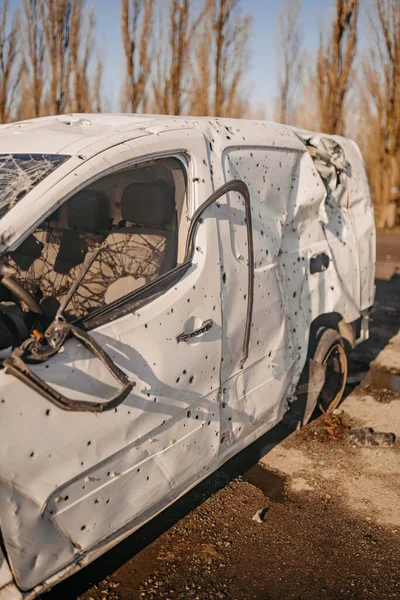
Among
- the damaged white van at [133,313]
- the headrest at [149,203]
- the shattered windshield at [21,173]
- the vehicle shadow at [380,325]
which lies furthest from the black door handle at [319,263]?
the shattered windshield at [21,173]

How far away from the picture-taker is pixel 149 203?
2895 millimetres

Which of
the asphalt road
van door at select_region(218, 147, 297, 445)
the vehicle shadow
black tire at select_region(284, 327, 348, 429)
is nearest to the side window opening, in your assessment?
van door at select_region(218, 147, 297, 445)

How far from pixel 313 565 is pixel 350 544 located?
0.90ft

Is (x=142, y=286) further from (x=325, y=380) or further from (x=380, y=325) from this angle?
(x=380, y=325)

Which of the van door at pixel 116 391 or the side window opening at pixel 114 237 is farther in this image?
the side window opening at pixel 114 237

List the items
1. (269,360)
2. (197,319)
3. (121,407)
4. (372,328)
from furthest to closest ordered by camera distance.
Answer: (372,328)
(269,360)
(197,319)
(121,407)

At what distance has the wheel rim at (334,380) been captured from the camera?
14.5ft

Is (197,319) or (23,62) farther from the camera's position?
(23,62)

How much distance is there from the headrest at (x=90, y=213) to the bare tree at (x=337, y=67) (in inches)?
481

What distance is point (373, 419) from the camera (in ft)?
14.7

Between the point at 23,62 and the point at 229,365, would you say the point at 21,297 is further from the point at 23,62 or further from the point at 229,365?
the point at 23,62

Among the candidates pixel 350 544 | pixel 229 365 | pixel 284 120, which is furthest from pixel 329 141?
pixel 284 120

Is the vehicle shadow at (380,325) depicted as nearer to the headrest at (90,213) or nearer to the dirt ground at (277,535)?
the dirt ground at (277,535)

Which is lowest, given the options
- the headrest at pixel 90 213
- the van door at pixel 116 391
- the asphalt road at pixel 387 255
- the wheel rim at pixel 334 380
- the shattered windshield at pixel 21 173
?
the asphalt road at pixel 387 255
